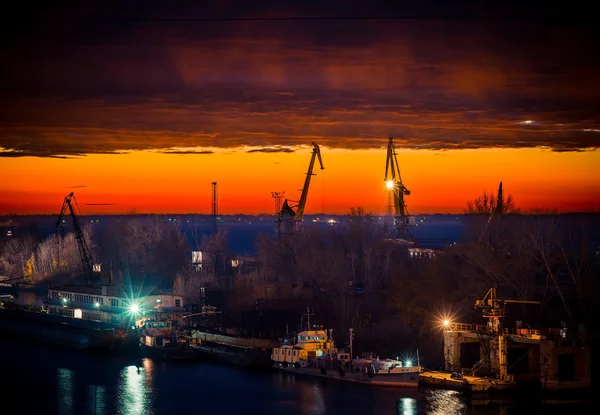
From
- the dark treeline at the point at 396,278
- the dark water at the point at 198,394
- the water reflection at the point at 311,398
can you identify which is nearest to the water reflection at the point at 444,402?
the dark water at the point at 198,394

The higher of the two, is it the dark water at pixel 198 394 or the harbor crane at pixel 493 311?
the harbor crane at pixel 493 311

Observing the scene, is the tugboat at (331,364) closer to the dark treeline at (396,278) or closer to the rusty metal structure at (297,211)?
the dark treeline at (396,278)

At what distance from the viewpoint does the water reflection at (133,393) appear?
17.1 metres

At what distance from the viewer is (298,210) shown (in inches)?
1298

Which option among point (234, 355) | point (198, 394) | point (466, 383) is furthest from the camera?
point (234, 355)

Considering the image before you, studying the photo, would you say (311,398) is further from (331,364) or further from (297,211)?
(297,211)

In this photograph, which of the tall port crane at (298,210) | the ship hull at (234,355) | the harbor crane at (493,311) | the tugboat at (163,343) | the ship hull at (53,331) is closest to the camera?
the harbor crane at (493,311)

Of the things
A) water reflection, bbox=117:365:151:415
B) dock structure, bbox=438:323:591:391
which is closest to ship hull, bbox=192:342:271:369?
water reflection, bbox=117:365:151:415

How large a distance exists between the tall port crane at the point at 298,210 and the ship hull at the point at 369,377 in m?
11.4

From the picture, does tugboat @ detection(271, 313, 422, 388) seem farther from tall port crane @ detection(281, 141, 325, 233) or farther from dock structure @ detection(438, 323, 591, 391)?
tall port crane @ detection(281, 141, 325, 233)

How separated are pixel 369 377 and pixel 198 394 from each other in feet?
10.1

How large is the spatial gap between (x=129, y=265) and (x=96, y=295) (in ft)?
35.3

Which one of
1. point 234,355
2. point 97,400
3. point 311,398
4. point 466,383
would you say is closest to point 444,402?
point 466,383

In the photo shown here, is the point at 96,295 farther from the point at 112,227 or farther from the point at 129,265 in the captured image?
the point at 112,227
